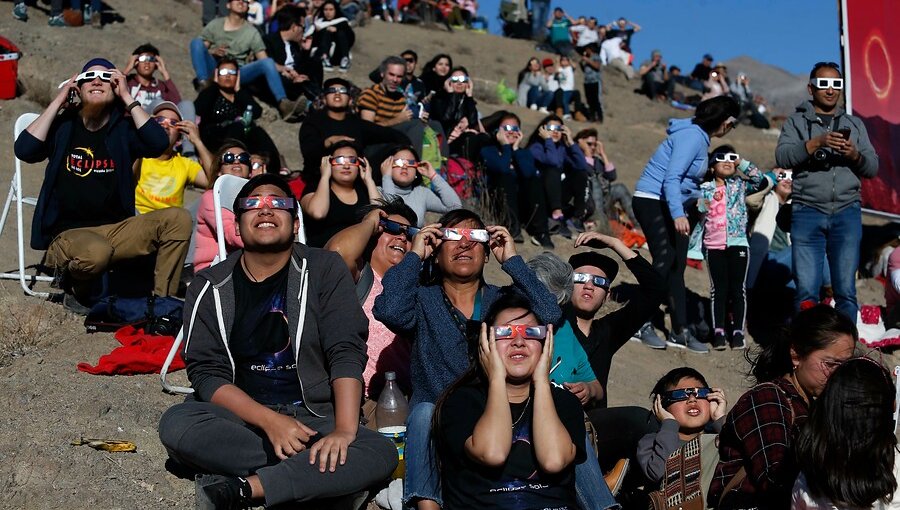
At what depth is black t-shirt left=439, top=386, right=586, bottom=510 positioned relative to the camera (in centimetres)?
433

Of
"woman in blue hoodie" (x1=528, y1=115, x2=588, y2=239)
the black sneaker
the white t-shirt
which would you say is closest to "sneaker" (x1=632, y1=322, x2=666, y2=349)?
the black sneaker

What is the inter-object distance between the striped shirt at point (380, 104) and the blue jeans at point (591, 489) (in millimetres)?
6677

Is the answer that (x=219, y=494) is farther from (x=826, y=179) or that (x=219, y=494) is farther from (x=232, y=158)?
(x=826, y=179)

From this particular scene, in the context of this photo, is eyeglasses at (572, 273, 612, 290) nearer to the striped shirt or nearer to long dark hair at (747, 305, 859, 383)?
long dark hair at (747, 305, 859, 383)

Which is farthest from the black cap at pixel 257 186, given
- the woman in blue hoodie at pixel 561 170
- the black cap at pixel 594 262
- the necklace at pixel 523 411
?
the woman in blue hoodie at pixel 561 170

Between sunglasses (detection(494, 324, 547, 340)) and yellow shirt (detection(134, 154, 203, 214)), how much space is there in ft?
14.1

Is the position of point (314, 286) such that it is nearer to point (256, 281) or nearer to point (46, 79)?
point (256, 281)

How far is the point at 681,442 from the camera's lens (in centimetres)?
528

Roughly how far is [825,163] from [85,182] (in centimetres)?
512

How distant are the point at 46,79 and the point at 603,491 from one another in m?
11.3

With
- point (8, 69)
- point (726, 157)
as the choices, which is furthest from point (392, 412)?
point (8, 69)

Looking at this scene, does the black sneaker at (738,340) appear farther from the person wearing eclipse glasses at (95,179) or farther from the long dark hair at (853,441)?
the long dark hair at (853,441)

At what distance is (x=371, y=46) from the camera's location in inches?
971

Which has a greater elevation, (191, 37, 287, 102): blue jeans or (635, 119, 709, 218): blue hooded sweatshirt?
(191, 37, 287, 102): blue jeans
